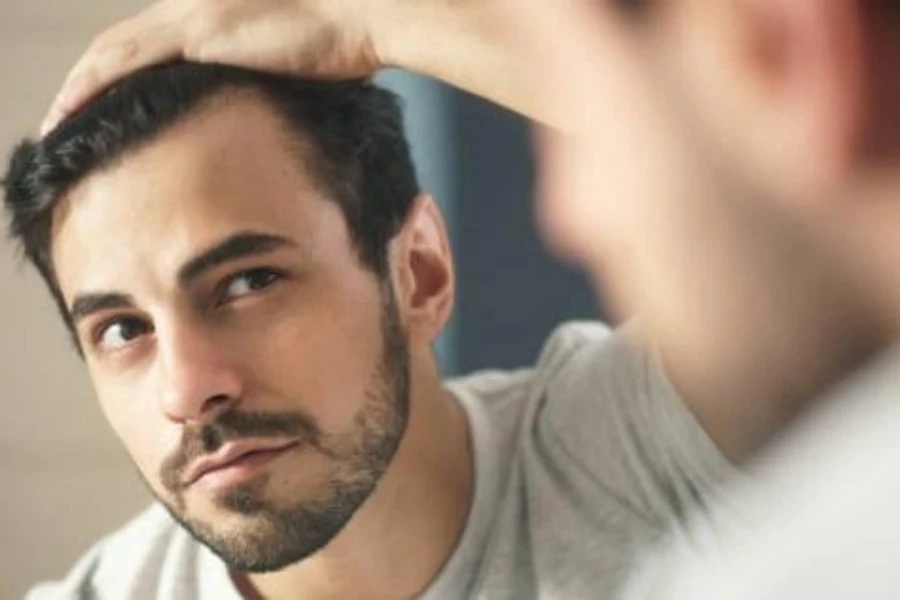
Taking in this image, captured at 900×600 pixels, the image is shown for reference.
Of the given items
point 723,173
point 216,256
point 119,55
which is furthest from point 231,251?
point 723,173

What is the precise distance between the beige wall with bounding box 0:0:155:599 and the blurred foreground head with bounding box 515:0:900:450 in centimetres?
36

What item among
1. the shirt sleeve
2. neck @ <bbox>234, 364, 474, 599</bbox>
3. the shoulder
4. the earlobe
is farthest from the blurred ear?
the shoulder

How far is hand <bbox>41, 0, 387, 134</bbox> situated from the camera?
0.64m

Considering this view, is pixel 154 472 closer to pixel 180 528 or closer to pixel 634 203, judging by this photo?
pixel 180 528

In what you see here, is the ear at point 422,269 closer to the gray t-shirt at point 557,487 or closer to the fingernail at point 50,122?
the gray t-shirt at point 557,487

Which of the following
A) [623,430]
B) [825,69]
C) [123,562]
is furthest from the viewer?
[123,562]

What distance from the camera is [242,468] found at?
61 cm

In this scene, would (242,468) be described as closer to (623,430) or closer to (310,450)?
(310,450)

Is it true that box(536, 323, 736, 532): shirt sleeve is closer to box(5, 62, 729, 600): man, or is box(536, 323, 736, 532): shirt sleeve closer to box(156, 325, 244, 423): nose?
box(5, 62, 729, 600): man

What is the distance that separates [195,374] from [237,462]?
0.04m

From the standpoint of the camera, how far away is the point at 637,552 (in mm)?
576

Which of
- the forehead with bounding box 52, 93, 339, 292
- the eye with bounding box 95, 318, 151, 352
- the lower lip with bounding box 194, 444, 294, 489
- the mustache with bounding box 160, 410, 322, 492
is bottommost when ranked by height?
the lower lip with bounding box 194, 444, 294, 489

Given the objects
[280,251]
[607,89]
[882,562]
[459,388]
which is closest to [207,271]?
[280,251]

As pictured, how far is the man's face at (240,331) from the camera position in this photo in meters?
0.61
